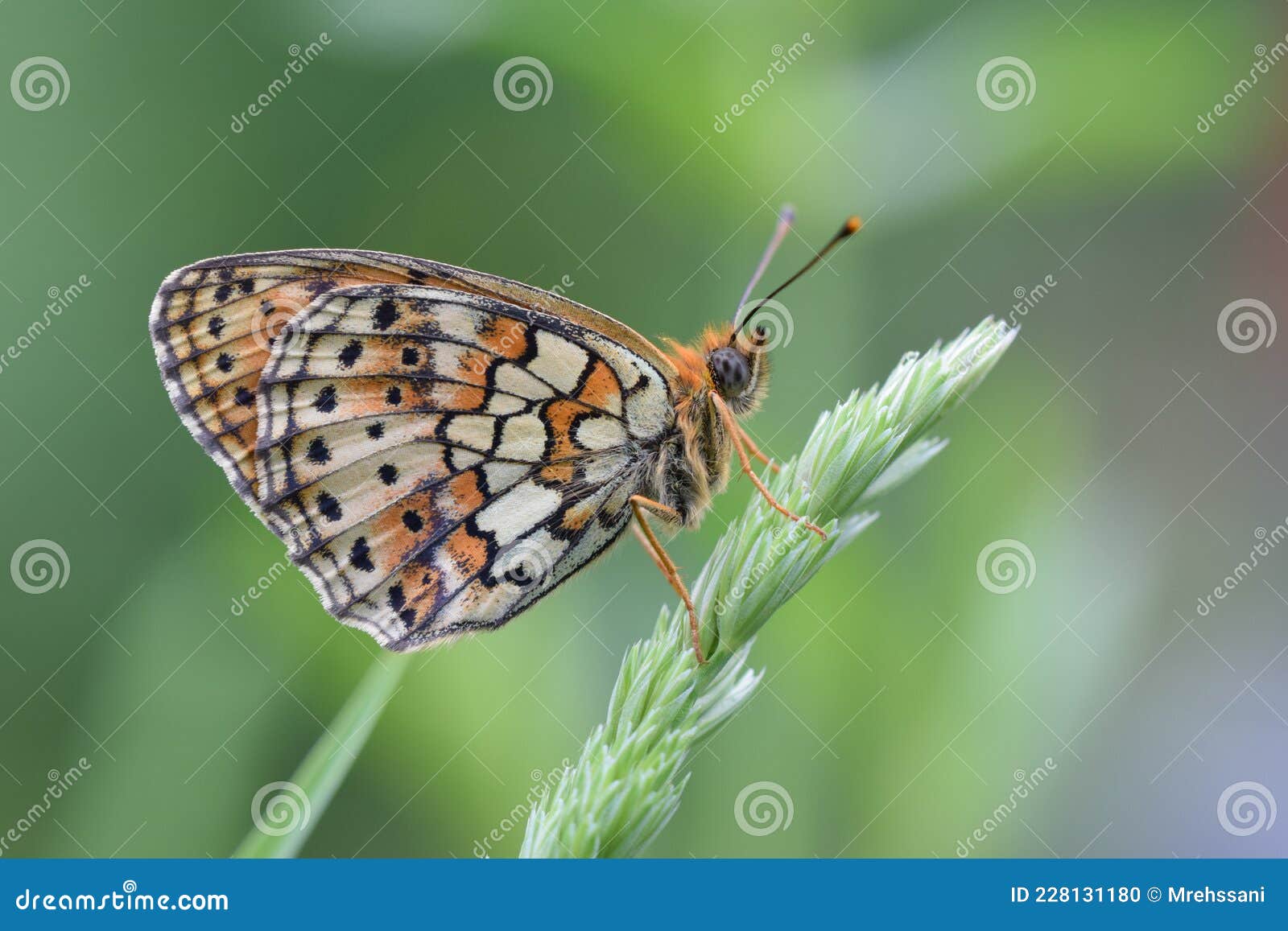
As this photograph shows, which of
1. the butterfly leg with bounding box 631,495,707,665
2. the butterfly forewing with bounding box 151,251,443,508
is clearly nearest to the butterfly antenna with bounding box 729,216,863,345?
the butterfly leg with bounding box 631,495,707,665

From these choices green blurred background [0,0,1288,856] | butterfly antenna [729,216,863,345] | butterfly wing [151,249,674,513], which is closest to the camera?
butterfly antenna [729,216,863,345]

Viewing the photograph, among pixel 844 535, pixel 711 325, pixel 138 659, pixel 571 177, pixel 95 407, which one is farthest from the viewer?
pixel 571 177

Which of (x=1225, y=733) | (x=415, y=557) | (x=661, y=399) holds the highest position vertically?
(x=1225, y=733)

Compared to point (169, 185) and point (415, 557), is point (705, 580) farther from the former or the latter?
point (169, 185)

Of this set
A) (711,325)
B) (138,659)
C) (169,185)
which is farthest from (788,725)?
(169,185)

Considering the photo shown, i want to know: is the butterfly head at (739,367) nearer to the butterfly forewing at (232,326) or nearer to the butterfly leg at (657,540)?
the butterfly leg at (657,540)

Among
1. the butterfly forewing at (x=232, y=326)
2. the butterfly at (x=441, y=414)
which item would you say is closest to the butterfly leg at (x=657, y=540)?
the butterfly at (x=441, y=414)

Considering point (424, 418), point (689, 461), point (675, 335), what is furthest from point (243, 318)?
point (675, 335)

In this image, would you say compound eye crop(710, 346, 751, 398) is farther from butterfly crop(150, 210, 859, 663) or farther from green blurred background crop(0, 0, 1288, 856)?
green blurred background crop(0, 0, 1288, 856)
